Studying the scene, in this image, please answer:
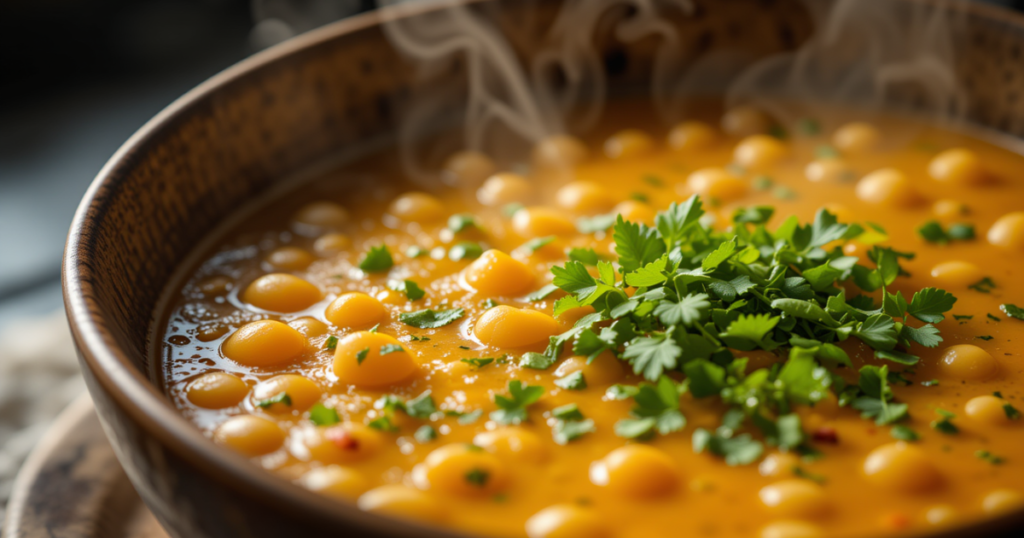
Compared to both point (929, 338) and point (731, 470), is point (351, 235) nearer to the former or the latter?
point (731, 470)

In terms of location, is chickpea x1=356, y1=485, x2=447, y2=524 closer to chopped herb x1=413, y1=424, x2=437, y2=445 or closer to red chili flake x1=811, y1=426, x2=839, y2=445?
chopped herb x1=413, y1=424, x2=437, y2=445

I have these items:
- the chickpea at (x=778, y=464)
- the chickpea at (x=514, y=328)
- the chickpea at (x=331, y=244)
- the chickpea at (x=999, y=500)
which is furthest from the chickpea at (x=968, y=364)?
the chickpea at (x=331, y=244)

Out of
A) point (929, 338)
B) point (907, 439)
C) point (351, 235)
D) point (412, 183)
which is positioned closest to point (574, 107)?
point (412, 183)

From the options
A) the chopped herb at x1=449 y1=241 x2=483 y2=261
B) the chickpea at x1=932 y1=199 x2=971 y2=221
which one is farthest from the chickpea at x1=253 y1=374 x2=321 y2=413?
the chickpea at x1=932 y1=199 x2=971 y2=221

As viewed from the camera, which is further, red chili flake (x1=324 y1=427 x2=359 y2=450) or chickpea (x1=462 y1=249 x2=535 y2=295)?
chickpea (x1=462 y1=249 x2=535 y2=295)

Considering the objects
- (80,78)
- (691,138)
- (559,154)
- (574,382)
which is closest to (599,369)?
(574,382)

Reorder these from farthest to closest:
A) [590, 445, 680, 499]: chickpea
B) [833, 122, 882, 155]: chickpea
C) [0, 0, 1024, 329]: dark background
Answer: [0, 0, 1024, 329]: dark background, [833, 122, 882, 155]: chickpea, [590, 445, 680, 499]: chickpea
